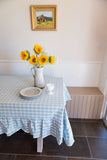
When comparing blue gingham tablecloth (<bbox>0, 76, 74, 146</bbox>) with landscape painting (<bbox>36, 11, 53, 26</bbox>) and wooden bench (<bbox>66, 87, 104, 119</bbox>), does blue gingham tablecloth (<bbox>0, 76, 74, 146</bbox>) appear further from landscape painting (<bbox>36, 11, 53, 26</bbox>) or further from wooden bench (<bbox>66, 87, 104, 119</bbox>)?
landscape painting (<bbox>36, 11, 53, 26</bbox>)

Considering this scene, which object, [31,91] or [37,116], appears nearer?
[37,116]

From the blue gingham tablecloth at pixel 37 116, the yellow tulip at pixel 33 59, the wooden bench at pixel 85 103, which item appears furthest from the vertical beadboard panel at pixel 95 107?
the yellow tulip at pixel 33 59

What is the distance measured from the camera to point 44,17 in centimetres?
169

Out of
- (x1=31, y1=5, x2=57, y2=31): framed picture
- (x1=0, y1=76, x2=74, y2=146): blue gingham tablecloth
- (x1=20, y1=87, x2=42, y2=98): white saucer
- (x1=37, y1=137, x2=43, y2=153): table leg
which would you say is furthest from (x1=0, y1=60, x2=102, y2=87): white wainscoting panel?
(x1=37, y1=137, x2=43, y2=153): table leg

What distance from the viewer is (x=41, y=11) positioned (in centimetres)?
166

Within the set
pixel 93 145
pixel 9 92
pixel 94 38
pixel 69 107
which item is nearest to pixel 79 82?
pixel 69 107

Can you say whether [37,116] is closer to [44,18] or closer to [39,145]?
[39,145]

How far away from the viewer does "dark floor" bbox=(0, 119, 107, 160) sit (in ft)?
4.32

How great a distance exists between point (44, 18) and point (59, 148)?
74.1 inches

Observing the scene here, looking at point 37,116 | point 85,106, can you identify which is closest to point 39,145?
point 37,116

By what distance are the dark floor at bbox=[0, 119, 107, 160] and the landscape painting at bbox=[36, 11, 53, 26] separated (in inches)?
67.9

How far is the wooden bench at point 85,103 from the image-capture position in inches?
69.9

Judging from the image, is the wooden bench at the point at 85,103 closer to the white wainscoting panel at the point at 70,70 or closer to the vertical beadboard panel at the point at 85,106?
the vertical beadboard panel at the point at 85,106

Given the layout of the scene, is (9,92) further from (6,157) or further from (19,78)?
(6,157)
